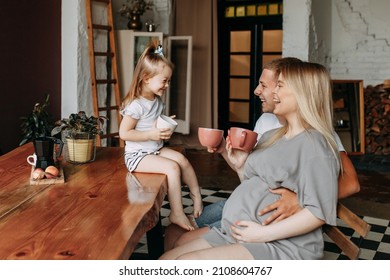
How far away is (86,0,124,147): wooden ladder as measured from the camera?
5.14m

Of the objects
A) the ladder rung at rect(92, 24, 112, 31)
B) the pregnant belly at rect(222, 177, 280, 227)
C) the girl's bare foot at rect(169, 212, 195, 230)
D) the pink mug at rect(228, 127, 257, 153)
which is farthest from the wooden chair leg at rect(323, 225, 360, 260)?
the ladder rung at rect(92, 24, 112, 31)

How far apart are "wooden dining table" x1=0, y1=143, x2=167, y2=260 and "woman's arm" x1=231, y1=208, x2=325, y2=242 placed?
295mm

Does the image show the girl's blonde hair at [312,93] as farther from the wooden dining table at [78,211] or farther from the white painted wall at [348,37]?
the white painted wall at [348,37]

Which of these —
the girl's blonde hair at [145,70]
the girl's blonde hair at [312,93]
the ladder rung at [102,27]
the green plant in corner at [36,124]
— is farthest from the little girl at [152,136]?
the ladder rung at [102,27]

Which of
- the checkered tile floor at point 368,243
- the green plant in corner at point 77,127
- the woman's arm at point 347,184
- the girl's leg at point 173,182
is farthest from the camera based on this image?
the checkered tile floor at point 368,243

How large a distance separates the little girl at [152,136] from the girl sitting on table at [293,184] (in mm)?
367

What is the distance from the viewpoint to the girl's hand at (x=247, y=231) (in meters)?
1.47

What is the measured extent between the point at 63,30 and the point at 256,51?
2.86 m

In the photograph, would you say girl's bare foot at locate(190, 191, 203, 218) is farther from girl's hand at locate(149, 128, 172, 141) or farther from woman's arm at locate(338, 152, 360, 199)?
woman's arm at locate(338, 152, 360, 199)

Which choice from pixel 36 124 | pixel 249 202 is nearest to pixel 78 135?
pixel 249 202

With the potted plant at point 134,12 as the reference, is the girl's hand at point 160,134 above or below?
below

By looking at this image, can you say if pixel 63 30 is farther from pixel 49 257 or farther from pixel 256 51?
pixel 49 257
